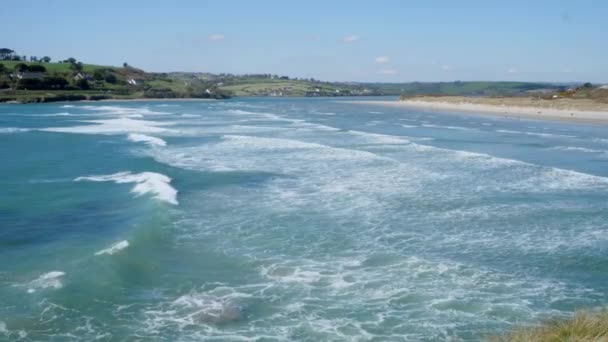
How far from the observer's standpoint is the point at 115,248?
50.4 feet

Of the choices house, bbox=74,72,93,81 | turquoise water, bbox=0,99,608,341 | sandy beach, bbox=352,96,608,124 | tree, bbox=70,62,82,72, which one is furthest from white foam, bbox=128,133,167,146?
tree, bbox=70,62,82,72

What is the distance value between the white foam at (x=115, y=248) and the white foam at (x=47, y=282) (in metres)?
1.55

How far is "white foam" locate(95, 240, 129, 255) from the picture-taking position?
1501 cm

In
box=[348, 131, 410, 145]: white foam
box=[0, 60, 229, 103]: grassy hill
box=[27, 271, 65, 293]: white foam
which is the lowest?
box=[27, 271, 65, 293]: white foam

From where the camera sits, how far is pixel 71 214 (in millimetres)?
19203

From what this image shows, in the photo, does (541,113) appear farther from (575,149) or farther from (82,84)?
(82,84)

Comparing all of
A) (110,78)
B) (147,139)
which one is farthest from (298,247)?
(110,78)

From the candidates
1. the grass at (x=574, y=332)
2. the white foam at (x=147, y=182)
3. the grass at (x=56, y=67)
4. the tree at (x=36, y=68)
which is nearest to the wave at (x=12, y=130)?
the white foam at (x=147, y=182)

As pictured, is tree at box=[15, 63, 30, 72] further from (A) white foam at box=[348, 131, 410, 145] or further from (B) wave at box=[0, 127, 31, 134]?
(A) white foam at box=[348, 131, 410, 145]

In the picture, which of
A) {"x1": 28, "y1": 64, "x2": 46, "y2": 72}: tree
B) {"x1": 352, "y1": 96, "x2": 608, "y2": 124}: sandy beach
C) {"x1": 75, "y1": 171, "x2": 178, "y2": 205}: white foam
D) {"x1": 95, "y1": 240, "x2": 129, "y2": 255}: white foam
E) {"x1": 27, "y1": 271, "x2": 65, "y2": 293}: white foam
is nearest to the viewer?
{"x1": 27, "y1": 271, "x2": 65, "y2": 293}: white foam

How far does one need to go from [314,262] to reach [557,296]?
526 centimetres

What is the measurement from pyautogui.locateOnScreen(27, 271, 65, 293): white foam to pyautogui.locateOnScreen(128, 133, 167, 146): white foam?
27.8 meters

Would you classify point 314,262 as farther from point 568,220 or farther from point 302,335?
point 568,220

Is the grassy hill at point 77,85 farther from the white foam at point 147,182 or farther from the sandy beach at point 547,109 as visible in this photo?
the white foam at point 147,182
